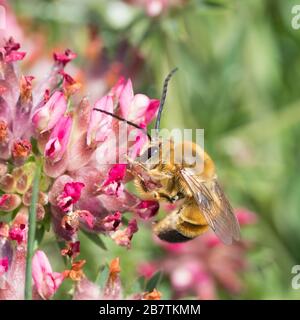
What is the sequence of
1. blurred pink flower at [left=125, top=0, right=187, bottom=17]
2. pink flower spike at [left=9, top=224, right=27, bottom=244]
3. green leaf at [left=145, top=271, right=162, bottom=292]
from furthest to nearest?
blurred pink flower at [left=125, top=0, right=187, bottom=17], green leaf at [left=145, top=271, right=162, bottom=292], pink flower spike at [left=9, top=224, right=27, bottom=244]

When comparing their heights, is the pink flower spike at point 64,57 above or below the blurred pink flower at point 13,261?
above

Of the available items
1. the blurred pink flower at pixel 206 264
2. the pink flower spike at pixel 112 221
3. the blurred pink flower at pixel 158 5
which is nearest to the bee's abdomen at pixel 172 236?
the pink flower spike at pixel 112 221

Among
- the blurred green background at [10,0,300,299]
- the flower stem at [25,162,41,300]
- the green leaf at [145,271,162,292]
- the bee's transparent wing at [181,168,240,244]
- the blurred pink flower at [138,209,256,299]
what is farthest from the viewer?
the blurred green background at [10,0,300,299]

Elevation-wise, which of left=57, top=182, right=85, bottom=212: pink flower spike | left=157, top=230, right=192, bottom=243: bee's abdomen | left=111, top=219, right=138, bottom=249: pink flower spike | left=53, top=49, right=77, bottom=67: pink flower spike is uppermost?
left=53, top=49, right=77, bottom=67: pink flower spike

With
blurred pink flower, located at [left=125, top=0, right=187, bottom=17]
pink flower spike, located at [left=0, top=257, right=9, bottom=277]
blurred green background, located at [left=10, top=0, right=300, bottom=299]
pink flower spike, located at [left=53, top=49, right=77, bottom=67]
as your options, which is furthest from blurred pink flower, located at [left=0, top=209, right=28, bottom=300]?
blurred pink flower, located at [left=125, top=0, right=187, bottom=17]

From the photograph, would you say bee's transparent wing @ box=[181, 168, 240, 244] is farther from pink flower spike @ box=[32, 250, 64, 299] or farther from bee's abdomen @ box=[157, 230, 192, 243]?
pink flower spike @ box=[32, 250, 64, 299]

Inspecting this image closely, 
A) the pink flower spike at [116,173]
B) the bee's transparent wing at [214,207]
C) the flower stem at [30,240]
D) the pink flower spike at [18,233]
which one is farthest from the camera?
the bee's transparent wing at [214,207]

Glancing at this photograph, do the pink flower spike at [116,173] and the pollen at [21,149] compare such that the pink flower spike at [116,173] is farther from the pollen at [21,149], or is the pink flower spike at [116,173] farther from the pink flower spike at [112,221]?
the pollen at [21,149]

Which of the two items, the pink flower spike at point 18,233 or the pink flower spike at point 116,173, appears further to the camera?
the pink flower spike at point 116,173
